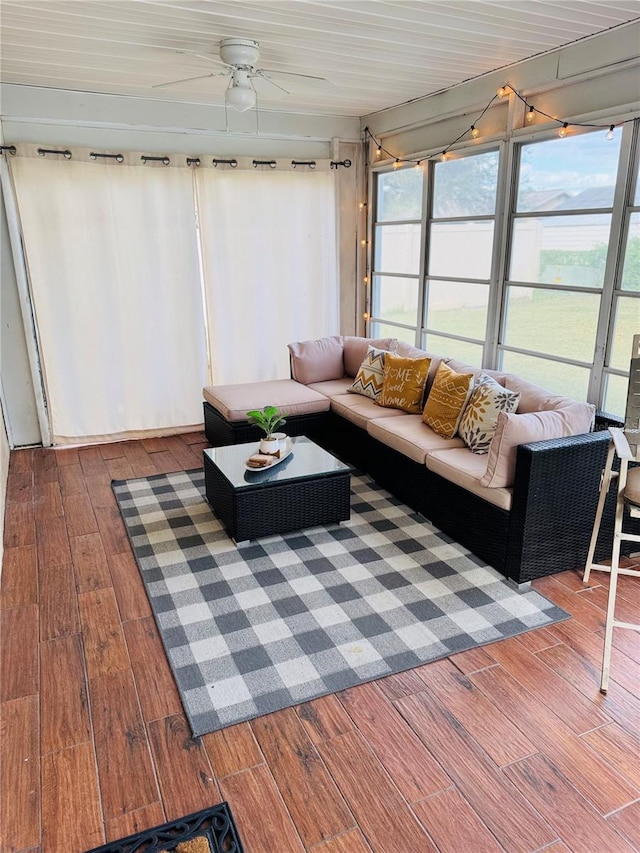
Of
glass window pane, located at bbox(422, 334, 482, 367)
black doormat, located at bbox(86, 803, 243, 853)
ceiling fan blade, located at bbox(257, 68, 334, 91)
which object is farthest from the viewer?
glass window pane, located at bbox(422, 334, 482, 367)

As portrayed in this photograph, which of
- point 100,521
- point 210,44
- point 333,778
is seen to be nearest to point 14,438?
point 100,521

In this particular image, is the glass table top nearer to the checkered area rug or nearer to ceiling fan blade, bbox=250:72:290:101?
the checkered area rug

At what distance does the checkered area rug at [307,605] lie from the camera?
228 cm

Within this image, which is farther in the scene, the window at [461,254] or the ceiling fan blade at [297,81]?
the window at [461,254]

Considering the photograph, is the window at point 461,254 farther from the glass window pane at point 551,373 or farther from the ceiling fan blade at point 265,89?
the ceiling fan blade at point 265,89

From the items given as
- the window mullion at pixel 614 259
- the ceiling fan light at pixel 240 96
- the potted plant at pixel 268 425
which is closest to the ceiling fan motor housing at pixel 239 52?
the ceiling fan light at pixel 240 96

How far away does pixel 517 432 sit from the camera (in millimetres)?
2814

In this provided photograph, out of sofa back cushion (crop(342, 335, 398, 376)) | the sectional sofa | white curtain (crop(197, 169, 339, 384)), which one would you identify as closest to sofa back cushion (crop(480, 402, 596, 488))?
the sectional sofa

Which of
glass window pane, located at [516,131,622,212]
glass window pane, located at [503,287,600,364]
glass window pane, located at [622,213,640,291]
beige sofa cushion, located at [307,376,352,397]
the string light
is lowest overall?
beige sofa cushion, located at [307,376,352,397]

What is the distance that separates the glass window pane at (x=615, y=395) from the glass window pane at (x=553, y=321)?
19cm

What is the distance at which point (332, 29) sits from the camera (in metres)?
3.03

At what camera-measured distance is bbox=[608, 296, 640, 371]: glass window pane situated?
332 centimetres

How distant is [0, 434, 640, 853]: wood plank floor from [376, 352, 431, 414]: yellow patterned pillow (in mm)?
1740

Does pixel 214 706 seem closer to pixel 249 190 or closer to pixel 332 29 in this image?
pixel 332 29
